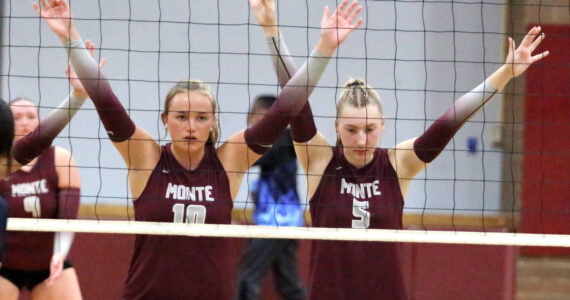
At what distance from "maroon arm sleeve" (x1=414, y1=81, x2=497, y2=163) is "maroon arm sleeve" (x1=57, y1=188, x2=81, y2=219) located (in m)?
1.92

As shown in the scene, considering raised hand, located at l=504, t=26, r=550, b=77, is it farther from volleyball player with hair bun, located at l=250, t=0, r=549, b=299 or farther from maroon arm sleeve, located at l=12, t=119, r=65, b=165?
maroon arm sleeve, located at l=12, t=119, r=65, b=165

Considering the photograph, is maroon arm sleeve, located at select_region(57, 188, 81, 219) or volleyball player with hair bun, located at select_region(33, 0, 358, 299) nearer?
volleyball player with hair bun, located at select_region(33, 0, 358, 299)

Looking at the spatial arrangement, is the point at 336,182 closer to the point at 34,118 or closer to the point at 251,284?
the point at 34,118

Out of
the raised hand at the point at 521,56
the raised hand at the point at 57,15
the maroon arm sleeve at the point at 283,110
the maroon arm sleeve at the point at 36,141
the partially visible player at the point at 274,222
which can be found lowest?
the partially visible player at the point at 274,222

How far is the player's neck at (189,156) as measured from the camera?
12.6 ft

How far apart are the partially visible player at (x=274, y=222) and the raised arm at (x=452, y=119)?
193 centimetres

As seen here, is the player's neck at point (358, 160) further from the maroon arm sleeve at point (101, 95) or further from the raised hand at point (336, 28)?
the maroon arm sleeve at point (101, 95)

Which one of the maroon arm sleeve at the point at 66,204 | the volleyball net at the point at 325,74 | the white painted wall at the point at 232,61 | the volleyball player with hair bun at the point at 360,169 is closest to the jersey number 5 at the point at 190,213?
the volleyball player with hair bun at the point at 360,169

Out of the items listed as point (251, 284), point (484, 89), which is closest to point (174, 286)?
point (484, 89)

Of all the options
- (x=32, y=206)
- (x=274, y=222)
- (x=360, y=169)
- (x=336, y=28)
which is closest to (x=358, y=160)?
(x=360, y=169)

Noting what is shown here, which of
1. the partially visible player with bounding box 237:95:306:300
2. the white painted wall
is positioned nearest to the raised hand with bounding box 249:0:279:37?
the partially visible player with bounding box 237:95:306:300

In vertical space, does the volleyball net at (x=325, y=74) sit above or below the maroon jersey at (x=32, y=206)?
above

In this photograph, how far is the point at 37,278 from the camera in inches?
197

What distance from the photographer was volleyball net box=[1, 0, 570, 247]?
6348 millimetres
